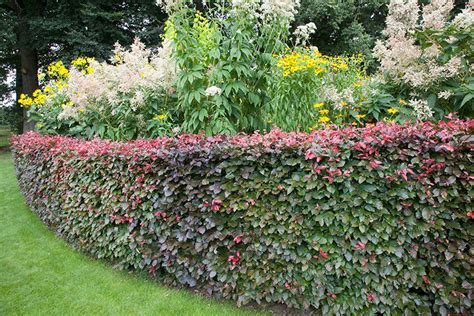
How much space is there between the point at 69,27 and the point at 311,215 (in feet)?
42.9

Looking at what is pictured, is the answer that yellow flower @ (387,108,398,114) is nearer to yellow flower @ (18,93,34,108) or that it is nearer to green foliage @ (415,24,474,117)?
green foliage @ (415,24,474,117)

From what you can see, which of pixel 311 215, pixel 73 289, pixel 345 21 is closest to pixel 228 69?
pixel 311 215

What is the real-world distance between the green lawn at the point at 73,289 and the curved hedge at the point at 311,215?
180 mm

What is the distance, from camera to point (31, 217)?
5266 mm

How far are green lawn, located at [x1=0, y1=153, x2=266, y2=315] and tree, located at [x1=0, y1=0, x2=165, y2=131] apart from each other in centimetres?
933

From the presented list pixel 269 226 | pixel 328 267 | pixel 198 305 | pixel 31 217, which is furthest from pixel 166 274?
pixel 31 217

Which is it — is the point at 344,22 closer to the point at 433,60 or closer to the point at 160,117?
the point at 433,60

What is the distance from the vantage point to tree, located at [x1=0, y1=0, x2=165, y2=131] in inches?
486

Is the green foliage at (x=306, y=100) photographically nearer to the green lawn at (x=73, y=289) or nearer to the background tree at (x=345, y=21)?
the green lawn at (x=73, y=289)

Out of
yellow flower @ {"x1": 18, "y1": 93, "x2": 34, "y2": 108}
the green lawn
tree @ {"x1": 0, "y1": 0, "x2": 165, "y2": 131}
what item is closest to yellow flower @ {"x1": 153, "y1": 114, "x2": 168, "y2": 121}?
the green lawn

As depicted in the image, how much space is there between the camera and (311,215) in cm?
248

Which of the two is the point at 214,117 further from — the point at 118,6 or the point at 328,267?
the point at 118,6

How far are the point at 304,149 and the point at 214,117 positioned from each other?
4.28ft

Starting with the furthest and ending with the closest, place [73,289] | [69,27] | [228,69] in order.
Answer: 1. [69,27]
2. [228,69]
3. [73,289]
